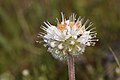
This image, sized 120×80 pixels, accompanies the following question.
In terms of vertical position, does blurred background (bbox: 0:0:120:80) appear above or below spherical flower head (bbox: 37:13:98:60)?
above

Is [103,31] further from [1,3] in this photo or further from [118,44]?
[1,3]

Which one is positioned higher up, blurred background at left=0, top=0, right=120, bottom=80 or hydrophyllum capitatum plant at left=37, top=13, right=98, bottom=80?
blurred background at left=0, top=0, right=120, bottom=80

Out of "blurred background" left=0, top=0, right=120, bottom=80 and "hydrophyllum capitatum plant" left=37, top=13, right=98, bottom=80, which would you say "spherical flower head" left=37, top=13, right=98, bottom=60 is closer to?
"hydrophyllum capitatum plant" left=37, top=13, right=98, bottom=80

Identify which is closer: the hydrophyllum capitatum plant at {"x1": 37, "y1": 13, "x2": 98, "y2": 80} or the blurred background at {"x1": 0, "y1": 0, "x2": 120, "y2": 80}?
the hydrophyllum capitatum plant at {"x1": 37, "y1": 13, "x2": 98, "y2": 80}

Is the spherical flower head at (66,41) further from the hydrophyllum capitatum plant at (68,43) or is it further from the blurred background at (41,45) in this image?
the blurred background at (41,45)

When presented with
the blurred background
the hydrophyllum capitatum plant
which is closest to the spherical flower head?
the hydrophyllum capitatum plant

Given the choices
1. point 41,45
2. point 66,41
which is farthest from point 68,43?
point 41,45

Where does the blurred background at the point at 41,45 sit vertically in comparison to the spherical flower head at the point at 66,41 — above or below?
above

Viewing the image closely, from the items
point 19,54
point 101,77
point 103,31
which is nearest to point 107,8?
point 103,31

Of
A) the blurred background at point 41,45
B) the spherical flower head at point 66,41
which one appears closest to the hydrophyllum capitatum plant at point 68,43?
the spherical flower head at point 66,41
